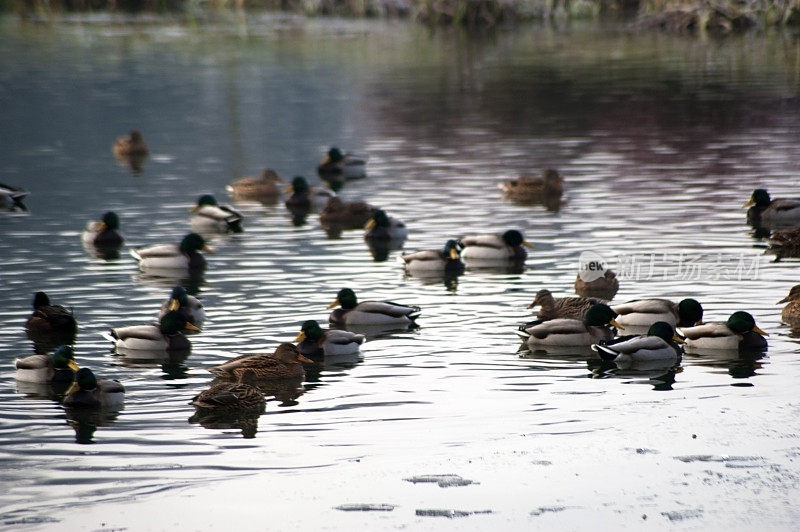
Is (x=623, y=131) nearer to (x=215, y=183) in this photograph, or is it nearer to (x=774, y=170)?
(x=774, y=170)

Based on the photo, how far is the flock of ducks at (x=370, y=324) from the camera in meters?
14.1

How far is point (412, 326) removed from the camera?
16.8m

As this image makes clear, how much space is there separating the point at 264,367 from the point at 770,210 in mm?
11913

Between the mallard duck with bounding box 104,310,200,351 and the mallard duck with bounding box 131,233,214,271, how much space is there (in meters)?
5.02

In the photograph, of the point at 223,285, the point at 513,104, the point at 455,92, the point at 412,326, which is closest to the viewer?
the point at 412,326

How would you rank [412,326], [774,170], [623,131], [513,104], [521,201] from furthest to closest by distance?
[513,104] → [623,131] → [774,170] → [521,201] → [412,326]

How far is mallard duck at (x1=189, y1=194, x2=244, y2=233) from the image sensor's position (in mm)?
24281

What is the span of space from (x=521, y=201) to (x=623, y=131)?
9394 mm

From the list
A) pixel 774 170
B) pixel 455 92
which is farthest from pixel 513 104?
pixel 774 170

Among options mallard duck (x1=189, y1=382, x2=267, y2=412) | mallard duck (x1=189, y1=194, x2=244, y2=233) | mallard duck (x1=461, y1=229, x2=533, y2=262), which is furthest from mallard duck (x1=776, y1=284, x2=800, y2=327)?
mallard duck (x1=189, y1=194, x2=244, y2=233)

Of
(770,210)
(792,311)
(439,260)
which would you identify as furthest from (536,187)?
(792,311)

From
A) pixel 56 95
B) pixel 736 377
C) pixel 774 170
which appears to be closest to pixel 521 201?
pixel 774 170

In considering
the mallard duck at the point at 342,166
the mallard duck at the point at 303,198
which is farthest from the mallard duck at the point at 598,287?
the mallard duck at the point at 342,166

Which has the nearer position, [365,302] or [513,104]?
[365,302]
